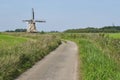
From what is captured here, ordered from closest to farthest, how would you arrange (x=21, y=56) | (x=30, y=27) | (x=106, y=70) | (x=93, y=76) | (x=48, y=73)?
(x=93, y=76) → (x=106, y=70) → (x=48, y=73) → (x=21, y=56) → (x=30, y=27)

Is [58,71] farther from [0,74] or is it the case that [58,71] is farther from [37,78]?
[0,74]

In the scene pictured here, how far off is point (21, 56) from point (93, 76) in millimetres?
8112

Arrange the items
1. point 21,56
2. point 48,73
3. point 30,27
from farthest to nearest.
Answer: point 30,27
point 21,56
point 48,73

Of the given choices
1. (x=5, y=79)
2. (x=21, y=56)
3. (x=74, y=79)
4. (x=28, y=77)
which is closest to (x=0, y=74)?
(x=5, y=79)

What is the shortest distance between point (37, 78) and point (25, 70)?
3237mm

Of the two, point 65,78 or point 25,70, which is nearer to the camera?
point 65,78

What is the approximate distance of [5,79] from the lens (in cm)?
1759

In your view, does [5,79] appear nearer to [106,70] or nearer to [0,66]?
[0,66]

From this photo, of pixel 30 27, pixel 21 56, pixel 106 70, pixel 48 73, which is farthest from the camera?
pixel 30 27

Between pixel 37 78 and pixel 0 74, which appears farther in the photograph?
pixel 37 78

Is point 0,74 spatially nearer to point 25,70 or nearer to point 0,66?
point 0,66

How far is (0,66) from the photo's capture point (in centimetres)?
1853

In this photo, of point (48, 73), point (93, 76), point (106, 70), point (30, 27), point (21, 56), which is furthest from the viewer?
point (30, 27)

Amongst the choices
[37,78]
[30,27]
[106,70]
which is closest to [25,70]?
[37,78]
